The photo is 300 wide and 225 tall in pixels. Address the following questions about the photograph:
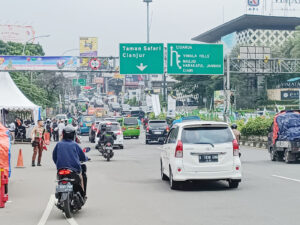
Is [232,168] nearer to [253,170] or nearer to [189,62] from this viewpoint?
[253,170]

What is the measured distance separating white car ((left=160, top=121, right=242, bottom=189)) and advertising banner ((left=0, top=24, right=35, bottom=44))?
114 meters

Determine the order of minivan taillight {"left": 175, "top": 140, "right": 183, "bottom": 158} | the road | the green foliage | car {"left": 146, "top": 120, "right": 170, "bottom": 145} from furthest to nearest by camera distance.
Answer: car {"left": 146, "top": 120, "right": 170, "bottom": 145}
the green foliage
minivan taillight {"left": 175, "top": 140, "right": 183, "bottom": 158}
the road

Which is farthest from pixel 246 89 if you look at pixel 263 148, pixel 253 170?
pixel 253 170

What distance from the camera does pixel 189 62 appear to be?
144 feet

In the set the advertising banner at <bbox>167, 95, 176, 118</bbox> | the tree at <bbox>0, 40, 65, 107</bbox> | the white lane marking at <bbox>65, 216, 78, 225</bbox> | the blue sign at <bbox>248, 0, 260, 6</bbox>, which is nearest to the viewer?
the white lane marking at <bbox>65, 216, 78, 225</bbox>

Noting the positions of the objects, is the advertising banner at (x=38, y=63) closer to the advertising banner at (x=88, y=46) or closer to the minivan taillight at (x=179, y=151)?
the minivan taillight at (x=179, y=151)

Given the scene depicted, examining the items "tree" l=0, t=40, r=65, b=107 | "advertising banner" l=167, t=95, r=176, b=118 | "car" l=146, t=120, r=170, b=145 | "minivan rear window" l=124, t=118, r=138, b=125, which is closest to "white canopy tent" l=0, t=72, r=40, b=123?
"car" l=146, t=120, r=170, b=145

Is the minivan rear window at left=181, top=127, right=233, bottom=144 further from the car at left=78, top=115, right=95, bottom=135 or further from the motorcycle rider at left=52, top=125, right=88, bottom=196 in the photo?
the car at left=78, top=115, right=95, bottom=135

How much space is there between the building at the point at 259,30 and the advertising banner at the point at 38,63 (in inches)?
2567

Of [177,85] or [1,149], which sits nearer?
[1,149]

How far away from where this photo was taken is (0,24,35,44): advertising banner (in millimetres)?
124375

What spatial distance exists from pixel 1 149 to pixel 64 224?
3.11 meters

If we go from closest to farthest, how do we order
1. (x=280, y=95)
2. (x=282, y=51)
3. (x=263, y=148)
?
(x=263, y=148) → (x=280, y=95) → (x=282, y=51)

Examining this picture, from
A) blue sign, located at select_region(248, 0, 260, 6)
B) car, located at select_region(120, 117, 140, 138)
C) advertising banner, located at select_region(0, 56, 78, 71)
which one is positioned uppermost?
blue sign, located at select_region(248, 0, 260, 6)
